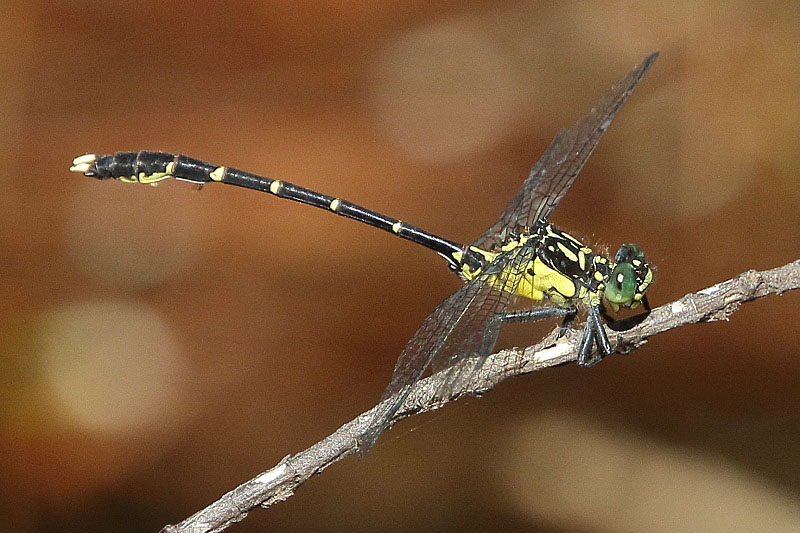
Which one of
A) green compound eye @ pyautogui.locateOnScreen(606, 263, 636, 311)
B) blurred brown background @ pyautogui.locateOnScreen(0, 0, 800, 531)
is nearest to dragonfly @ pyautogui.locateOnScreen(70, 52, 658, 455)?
green compound eye @ pyautogui.locateOnScreen(606, 263, 636, 311)

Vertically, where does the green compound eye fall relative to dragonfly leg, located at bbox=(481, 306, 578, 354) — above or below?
above

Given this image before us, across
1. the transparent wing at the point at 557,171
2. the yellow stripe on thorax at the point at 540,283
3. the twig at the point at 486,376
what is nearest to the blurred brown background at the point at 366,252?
the yellow stripe on thorax at the point at 540,283

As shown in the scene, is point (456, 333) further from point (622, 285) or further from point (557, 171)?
point (557, 171)

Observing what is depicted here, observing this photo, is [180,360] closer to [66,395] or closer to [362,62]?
[66,395]

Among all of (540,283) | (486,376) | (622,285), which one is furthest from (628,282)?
(486,376)

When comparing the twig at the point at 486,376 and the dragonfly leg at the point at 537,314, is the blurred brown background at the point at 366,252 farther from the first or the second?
the twig at the point at 486,376

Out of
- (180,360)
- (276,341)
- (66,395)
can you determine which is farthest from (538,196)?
(66,395)

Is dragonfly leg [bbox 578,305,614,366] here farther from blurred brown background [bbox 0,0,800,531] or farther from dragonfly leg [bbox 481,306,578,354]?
blurred brown background [bbox 0,0,800,531]
